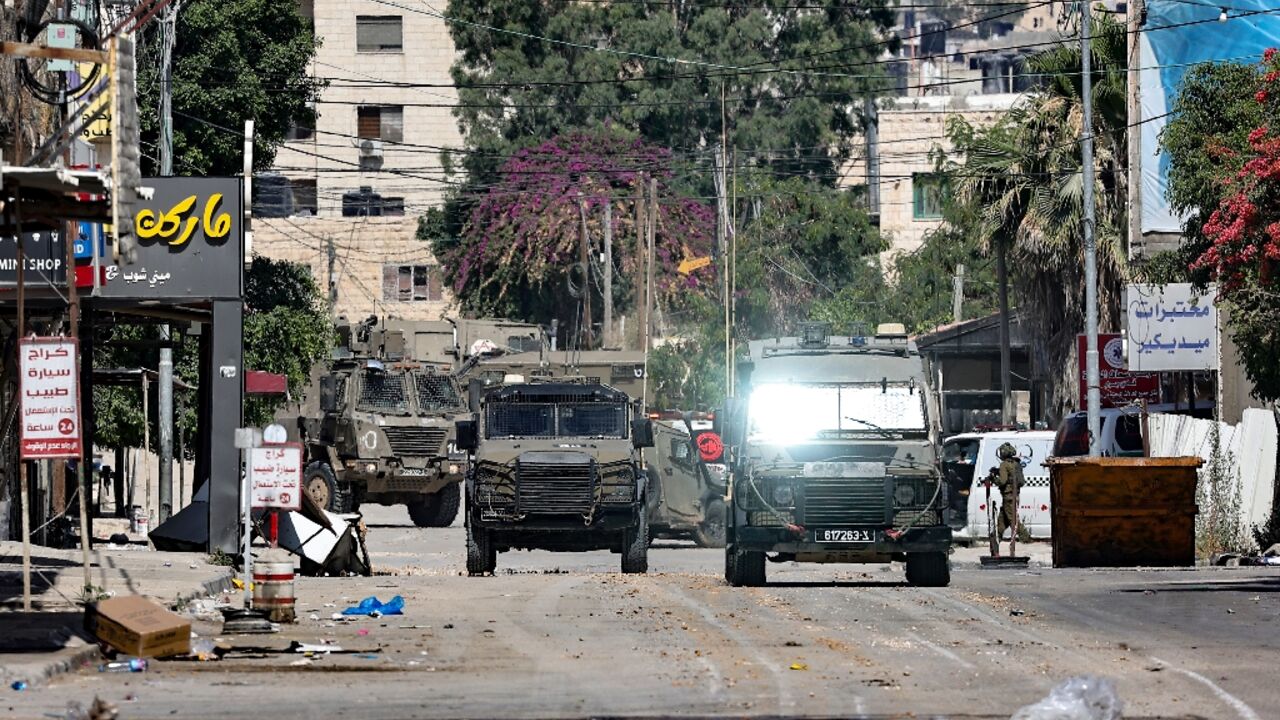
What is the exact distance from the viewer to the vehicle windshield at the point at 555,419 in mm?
28016

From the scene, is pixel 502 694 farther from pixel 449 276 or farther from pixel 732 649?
pixel 449 276

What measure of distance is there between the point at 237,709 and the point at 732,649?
15.6ft

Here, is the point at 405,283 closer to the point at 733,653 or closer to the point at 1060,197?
the point at 1060,197

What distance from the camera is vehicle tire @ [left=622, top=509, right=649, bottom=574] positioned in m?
27.9

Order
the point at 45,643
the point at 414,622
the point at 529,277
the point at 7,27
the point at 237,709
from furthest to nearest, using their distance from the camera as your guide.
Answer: the point at 529,277
the point at 7,27
the point at 414,622
the point at 45,643
the point at 237,709

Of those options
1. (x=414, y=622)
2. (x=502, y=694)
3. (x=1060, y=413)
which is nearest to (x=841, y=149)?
(x=1060, y=413)

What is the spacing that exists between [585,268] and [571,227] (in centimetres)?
238

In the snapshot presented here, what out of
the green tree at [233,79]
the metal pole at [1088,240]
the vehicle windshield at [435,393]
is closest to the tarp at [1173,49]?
the metal pole at [1088,240]

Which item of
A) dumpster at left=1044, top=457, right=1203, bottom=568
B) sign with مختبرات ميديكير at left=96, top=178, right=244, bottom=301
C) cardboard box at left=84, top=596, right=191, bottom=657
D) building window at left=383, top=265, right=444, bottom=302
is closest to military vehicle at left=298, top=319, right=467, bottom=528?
sign with مختبرات ميديكير at left=96, top=178, right=244, bottom=301

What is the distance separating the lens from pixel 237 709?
1299 centimetres

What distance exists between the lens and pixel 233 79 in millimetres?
52500

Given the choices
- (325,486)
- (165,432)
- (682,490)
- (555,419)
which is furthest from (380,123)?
(555,419)

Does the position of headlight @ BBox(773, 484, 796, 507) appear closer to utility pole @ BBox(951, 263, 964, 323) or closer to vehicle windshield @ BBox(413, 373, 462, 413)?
vehicle windshield @ BBox(413, 373, 462, 413)

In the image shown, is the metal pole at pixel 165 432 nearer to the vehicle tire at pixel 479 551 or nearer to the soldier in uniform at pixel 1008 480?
the vehicle tire at pixel 479 551
